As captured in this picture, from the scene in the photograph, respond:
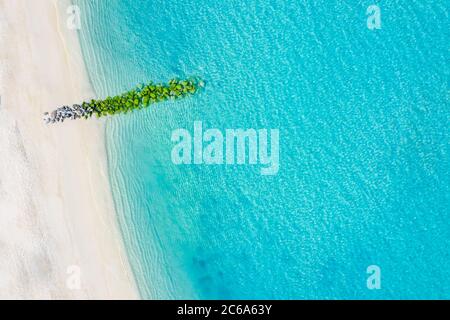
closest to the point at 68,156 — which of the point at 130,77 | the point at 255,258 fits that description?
the point at 130,77

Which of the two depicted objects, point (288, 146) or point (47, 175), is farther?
point (288, 146)

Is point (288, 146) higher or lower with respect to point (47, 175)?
lower

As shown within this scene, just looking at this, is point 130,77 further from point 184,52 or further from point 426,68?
point 426,68
